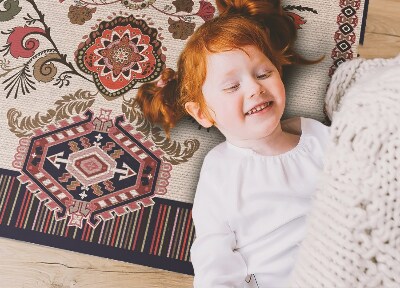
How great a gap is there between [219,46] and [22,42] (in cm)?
52

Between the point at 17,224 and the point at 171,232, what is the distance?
33 cm

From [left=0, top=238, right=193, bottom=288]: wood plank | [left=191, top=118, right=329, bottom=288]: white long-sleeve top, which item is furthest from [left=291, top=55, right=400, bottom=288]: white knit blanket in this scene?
[left=0, top=238, right=193, bottom=288]: wood plank

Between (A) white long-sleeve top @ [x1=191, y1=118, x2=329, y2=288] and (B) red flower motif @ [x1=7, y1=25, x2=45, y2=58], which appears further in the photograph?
(B) red flower motif @ [x1=7, y1=25, x2=45, y2=58]

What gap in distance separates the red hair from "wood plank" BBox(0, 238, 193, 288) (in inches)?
12.4

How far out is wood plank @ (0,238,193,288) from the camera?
0.93 m

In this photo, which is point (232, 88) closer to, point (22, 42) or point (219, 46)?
point (219, 46)

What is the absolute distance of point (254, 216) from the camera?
2.77ft

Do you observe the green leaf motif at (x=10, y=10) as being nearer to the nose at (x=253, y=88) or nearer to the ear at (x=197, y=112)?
the ear at (x=197, y=112)

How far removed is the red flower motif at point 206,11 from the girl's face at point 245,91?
272 mm

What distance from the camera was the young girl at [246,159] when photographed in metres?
0.81

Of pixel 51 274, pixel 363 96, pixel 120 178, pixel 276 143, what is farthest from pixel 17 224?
pixel 363 96

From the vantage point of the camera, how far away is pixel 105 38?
1.06 meters

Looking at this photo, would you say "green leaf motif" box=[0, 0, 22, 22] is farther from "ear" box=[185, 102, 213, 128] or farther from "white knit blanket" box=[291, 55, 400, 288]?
"white knit blanket" box=[291, 55, 400, 288]

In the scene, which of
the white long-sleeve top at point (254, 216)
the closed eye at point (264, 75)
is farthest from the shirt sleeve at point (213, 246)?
the closed eye at point (264, 75)
